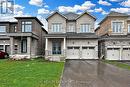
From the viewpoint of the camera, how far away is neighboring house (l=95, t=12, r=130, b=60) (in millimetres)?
39062

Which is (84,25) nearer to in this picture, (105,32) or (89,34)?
(89,34)

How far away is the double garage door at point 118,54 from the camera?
39156mm

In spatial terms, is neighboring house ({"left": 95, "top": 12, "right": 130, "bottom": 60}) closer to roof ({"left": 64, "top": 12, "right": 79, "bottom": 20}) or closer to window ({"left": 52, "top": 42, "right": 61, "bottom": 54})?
roof ({"left": 64, "top": 12, "right": 79, "bottom": 20})

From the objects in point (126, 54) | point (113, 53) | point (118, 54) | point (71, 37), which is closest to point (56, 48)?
point (71, 37)

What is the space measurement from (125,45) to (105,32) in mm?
5408

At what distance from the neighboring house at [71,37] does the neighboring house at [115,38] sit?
1847 millimetres

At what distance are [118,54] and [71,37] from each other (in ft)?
27.9

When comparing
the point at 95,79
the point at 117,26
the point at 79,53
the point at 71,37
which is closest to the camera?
the point at 95,79

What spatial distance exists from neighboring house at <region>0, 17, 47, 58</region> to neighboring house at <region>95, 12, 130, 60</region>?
1187 centimetres

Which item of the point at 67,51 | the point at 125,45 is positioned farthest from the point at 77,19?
the point at 125,45

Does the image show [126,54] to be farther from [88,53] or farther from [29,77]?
[29,77]

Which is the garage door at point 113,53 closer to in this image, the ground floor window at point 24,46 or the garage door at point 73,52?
the garage door at point 73,52

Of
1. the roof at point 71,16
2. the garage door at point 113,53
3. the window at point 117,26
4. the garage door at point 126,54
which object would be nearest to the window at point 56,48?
the roof at point 71,16

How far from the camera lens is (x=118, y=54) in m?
39.4
